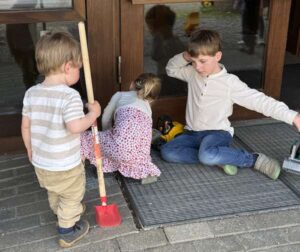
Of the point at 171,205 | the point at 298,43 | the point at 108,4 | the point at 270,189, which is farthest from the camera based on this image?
the point at 298,43

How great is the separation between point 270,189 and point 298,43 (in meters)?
3.11

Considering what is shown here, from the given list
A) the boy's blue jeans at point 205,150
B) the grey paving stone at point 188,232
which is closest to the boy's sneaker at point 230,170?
the boy's blue jeans at point 205,150

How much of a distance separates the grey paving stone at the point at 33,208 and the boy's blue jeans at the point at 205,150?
0.97m

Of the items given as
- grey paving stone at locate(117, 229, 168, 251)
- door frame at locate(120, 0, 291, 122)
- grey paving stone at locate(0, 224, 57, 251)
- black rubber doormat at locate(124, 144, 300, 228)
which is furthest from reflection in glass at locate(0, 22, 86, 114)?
grey paving stone at locate(117, 229, 168, 251)

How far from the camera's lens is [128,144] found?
3.39 metres

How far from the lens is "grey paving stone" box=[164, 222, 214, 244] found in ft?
9.59

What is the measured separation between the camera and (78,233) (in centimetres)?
292

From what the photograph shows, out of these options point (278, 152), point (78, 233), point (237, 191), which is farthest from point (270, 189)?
point (78, 233)

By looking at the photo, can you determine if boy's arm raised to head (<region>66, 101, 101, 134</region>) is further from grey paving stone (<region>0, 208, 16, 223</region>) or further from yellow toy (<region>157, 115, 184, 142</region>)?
yellow toy (<region>157, 115, 184, 142</region>)

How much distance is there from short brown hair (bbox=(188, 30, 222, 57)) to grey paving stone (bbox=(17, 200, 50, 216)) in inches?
56.1

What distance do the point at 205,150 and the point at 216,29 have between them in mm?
1064

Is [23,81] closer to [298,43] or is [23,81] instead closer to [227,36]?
[227,36]

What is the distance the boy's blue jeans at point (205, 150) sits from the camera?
11.9 ft

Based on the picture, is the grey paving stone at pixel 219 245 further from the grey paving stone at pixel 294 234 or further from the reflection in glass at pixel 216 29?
the reflection in glass at pixel 216 29
